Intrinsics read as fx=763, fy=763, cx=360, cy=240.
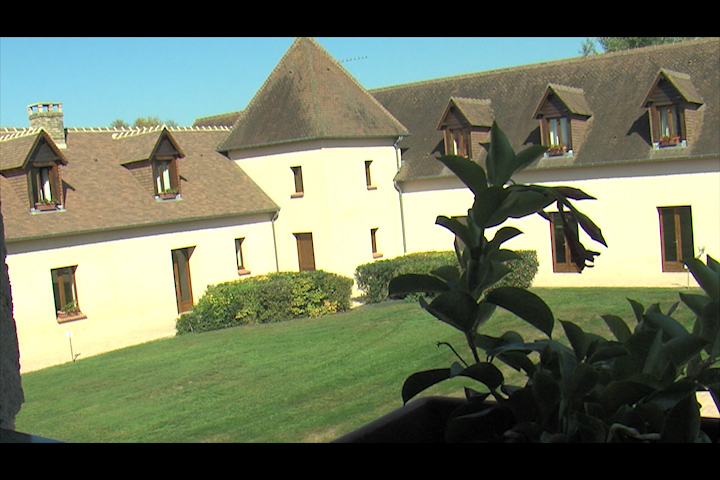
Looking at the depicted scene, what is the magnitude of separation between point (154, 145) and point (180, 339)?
21.5 ft

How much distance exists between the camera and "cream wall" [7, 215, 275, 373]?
18.7 meters

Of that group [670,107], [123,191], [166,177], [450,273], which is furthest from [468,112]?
[450,273]

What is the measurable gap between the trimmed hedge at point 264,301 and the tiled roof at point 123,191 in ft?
9.80

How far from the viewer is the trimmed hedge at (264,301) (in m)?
20.3

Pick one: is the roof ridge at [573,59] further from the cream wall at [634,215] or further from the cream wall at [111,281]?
the cream wall at [111,281]

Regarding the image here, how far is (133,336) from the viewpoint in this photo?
2067 cm

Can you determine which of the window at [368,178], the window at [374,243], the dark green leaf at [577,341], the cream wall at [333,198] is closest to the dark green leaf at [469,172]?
the dark green leaf at [577,341]

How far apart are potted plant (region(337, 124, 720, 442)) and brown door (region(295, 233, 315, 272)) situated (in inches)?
909

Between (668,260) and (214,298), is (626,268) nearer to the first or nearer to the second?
(668,260)

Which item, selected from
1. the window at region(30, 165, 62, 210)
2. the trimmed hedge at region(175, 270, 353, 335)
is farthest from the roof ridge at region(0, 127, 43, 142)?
the trimmed hedge at region(175, 270, 353, 335)

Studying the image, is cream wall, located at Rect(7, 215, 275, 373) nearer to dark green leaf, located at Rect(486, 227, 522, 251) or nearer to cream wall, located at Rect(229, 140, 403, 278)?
cream wall, located at Rect(229, 140, 403, 278)

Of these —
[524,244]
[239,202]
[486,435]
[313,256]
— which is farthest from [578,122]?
[486,435]

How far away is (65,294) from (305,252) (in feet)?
25.5
